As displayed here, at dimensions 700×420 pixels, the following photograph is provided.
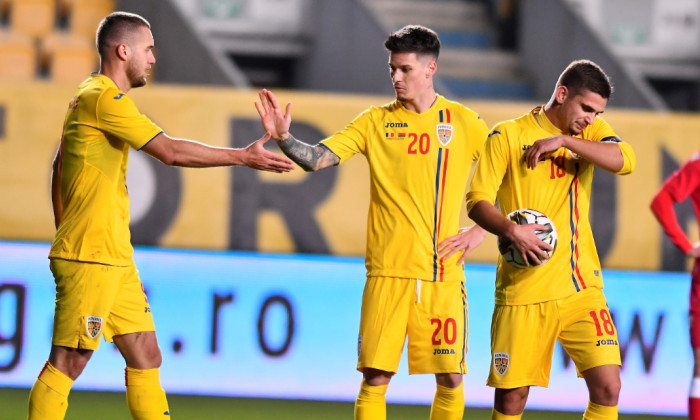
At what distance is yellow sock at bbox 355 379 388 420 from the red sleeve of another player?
2.03 metres

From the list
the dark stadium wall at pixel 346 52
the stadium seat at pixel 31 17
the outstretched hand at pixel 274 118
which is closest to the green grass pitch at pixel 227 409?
the outstretched hand at pixel 274 118

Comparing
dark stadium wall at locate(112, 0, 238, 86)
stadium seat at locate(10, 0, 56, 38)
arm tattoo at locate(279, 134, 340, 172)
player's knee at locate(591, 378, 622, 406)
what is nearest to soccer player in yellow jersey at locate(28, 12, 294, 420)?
arm tattoo at locate(279, 134, 340, 172)

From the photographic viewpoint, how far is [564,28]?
34.6 feet

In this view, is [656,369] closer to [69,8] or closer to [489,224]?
[489,224]

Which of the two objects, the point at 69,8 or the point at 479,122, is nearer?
the point at 479,122

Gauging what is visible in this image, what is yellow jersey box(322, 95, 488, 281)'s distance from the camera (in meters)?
4.64

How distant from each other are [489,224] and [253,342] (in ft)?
9.58

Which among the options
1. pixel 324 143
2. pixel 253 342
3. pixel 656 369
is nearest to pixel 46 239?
pixel 253 342

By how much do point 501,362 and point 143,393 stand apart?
1.55m

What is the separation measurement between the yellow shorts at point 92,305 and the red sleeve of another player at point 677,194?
2974 mm

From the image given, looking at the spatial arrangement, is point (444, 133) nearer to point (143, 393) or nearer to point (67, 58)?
point (143, 393)

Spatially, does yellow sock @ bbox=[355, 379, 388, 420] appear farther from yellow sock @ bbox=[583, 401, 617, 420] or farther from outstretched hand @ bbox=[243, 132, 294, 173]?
outstretched hand @ bbox=[243, 132, 294, 173]

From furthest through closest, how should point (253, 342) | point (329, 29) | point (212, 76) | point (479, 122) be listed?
point (329, 29) < point (212, 76) < point (253, 342) < point (479, 122)

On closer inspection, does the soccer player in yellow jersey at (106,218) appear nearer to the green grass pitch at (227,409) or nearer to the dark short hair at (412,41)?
the dark short hair at (412,41)
